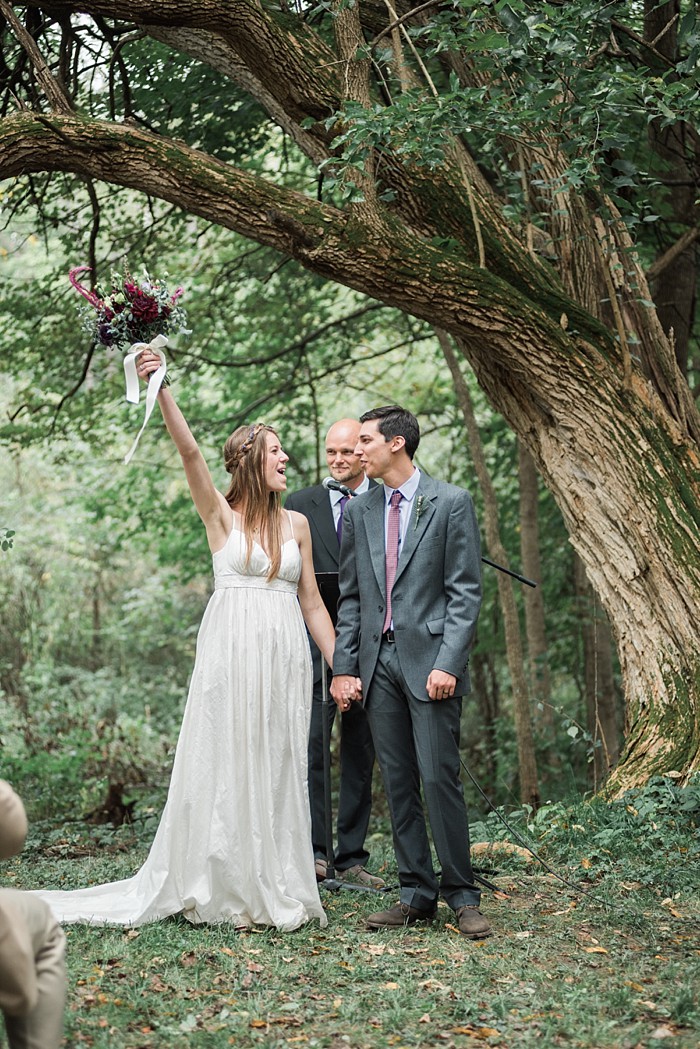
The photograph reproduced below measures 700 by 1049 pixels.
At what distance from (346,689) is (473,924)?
3.76ft

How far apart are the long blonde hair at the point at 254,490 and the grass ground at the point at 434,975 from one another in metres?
1.76

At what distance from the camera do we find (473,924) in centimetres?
478

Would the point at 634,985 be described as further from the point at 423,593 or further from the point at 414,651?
the point at 423,593

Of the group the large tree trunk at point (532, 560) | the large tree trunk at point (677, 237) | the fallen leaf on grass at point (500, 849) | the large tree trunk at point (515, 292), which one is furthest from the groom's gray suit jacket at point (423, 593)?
the large tree trunk at point (532, 560)

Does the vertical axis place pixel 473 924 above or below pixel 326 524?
below

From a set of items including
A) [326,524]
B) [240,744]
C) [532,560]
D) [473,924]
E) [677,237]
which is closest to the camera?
[473,924]

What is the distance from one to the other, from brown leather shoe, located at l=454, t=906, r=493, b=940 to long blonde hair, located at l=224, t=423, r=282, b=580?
178cm

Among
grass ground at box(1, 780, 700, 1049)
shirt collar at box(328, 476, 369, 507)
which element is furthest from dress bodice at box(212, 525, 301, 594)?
grass ground at box(1, 780, 700, 1049)

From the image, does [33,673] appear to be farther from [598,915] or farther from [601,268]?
[598,915]

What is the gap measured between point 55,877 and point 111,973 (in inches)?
93.0

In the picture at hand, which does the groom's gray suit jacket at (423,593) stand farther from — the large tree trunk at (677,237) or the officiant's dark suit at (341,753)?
the large tree trunk at (677,237)

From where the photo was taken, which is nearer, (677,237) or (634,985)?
(634,985)

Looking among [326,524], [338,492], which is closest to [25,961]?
[326,524]

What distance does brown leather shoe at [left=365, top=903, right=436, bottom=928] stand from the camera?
495 cm
